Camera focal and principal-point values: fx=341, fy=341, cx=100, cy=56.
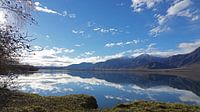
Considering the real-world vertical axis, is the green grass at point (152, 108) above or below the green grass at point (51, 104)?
below

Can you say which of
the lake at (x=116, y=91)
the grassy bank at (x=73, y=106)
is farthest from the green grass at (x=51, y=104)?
the lake at (x=116, y=91)

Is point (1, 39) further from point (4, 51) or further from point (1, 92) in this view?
point (1, 92)

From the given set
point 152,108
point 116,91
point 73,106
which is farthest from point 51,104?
point 116,91

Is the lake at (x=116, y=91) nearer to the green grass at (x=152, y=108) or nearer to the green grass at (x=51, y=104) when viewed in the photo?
the green grass at (x=51, y=104)

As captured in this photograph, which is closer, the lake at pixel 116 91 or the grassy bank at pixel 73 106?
the grassy bank at pixel 73 106

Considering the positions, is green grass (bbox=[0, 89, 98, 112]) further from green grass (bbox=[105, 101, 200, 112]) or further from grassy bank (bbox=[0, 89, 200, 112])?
green grass (bbox=[105, 101, 200, 112])

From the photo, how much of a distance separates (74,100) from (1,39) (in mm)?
19649

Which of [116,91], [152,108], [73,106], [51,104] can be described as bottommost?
[152,108]

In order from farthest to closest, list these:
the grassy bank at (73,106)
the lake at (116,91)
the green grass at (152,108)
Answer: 1. the lake at (116,91)
2. the green grass at (152,108)
3. the grassy bank at (73,106)

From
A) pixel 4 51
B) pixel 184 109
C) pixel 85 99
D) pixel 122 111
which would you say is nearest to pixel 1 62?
pixel 4 51

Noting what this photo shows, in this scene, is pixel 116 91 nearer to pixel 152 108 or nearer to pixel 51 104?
pixel 51 104

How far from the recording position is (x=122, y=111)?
25453mm

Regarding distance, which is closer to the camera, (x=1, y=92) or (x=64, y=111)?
(x=1, y=92)

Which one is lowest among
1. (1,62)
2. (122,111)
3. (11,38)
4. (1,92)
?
(122,111)
